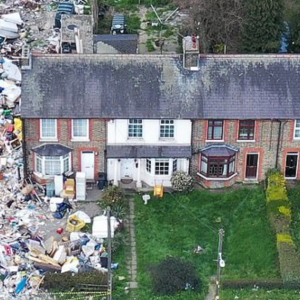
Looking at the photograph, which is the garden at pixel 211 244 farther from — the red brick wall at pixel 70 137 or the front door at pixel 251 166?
the red brick wall at pixel 70 137

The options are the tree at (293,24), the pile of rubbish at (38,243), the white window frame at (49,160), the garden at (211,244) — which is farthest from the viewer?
the tree at (293,24)

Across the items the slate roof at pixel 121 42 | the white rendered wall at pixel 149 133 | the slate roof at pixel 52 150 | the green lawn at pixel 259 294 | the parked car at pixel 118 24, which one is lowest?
the green lawn at pixel 259 294

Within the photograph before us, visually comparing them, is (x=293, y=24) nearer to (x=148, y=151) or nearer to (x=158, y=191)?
→ (x=148, y=151)

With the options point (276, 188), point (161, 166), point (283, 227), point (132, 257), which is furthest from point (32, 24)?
point (283, 227)

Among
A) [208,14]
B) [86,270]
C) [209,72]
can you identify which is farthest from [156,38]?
[86,270]

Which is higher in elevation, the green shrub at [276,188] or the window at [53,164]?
the window at [53,164]

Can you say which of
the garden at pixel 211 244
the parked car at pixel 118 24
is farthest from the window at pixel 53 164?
the parked car at pixel 118 24

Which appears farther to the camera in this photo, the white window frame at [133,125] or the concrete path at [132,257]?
the white window frame at [133,125]
